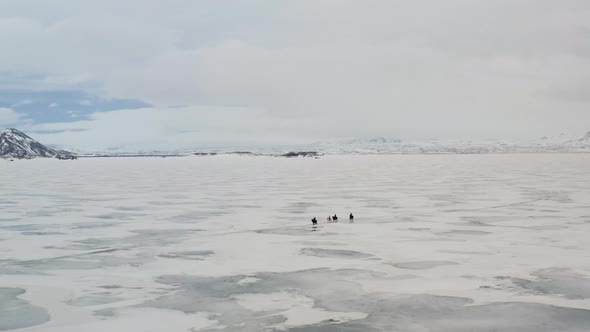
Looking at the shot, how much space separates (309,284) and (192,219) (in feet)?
42.5

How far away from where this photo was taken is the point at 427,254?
16234mm

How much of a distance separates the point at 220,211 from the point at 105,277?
1435cm

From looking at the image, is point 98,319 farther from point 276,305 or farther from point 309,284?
point 309,284

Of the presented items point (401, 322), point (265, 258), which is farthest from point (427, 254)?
point (401, 322)

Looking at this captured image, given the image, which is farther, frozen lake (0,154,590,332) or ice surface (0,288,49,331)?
frozen lake (0,154,590,332)

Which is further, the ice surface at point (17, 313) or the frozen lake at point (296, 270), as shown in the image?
the frozen lake at point (296, 270)

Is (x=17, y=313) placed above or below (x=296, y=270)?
above

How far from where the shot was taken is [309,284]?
510 inches

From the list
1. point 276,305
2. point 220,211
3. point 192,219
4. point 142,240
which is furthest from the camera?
point 220,211

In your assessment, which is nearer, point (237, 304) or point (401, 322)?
point (401, 322)

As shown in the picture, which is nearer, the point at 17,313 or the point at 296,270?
the point at 17,313

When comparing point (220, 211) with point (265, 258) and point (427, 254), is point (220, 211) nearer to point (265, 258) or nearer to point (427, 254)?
point (265, 258)

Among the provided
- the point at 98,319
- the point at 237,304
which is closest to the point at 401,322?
the point at 237,304

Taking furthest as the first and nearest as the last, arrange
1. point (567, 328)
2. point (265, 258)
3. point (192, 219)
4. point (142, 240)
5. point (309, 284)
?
point (192, 219), point (142, 240), point (265, 258), point (309, 284), point (567, 328)
